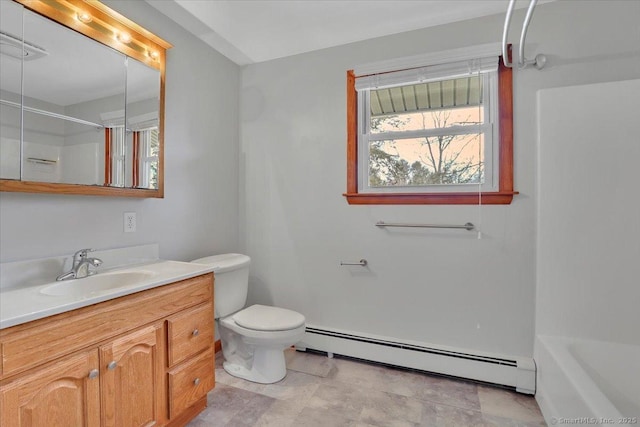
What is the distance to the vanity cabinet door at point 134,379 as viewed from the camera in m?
1.20

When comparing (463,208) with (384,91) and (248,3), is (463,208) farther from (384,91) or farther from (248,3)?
(248,3)

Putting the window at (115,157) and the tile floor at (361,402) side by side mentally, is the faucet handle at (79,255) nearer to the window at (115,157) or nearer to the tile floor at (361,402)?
the window at (115,157)

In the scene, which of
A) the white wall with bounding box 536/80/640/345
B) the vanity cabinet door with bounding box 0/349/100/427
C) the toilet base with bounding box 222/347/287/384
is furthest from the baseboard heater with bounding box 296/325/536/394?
the vanity cabinet door with bounding box 0/349/100/427

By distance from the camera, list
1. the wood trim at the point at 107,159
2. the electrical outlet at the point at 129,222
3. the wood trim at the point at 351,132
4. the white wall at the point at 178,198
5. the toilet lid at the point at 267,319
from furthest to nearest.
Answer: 1. the wood trim at the point at 351,132
2. the toilet lid at the point at 267,319
3. the electrical outlet at the point at 129,222
4. the wood trim at the point at 107,159
5. the white wall at the point at 178,198

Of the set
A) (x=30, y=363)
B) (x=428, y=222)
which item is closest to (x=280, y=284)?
(x=428, y=222)

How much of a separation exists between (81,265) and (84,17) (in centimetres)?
121

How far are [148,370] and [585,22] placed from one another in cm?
299

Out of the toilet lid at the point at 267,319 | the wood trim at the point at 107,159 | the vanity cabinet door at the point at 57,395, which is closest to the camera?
the vanity cabinet door at the point at 57,395

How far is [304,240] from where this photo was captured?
2.51 m

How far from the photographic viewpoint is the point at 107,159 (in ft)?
5.41

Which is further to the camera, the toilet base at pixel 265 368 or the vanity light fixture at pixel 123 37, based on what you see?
the toilet base at pixel 265 368

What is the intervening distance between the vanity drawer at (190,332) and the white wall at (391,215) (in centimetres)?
92

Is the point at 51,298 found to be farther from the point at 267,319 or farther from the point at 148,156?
the point at 267,319

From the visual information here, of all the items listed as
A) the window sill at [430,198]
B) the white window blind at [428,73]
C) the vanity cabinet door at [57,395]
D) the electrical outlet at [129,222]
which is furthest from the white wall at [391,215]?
the vanity cabinet door at [57,395]
